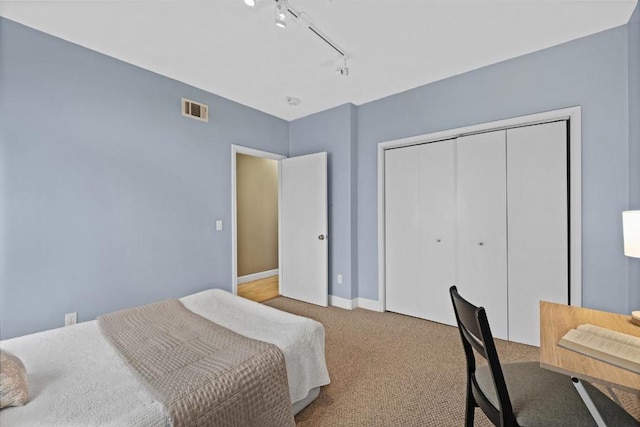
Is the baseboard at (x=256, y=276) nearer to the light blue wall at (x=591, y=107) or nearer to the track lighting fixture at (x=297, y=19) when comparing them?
the track lighting fixture at (x=297, y=19)

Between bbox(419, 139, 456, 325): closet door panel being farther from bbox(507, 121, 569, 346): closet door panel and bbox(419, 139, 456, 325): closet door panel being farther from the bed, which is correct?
the bed

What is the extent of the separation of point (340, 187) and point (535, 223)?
2109 mm

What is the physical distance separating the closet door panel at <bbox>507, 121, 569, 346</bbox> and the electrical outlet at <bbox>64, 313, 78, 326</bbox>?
12.7ft

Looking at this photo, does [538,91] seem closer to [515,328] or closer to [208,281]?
[515,328]

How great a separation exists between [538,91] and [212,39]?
2885 millimetres

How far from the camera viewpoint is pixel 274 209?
5715 millimetres

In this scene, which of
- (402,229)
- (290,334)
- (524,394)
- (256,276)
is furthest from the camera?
(256,276)

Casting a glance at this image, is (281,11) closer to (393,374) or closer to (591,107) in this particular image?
(591,107)

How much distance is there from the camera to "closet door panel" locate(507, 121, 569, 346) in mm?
2457

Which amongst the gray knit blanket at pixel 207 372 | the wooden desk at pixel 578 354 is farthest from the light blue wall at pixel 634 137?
the gray knit blanket at pixel 207 372

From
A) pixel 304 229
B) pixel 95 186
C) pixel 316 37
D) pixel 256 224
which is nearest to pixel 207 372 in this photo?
pixel 95 186

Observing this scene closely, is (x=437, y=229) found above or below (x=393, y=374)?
above

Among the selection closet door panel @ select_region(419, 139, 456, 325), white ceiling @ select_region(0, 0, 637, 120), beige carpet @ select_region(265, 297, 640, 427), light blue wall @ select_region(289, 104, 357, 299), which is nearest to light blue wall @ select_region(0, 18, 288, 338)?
white ceiling @ select_region(0, 0, 637, 120)

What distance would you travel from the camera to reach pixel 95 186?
246cm
